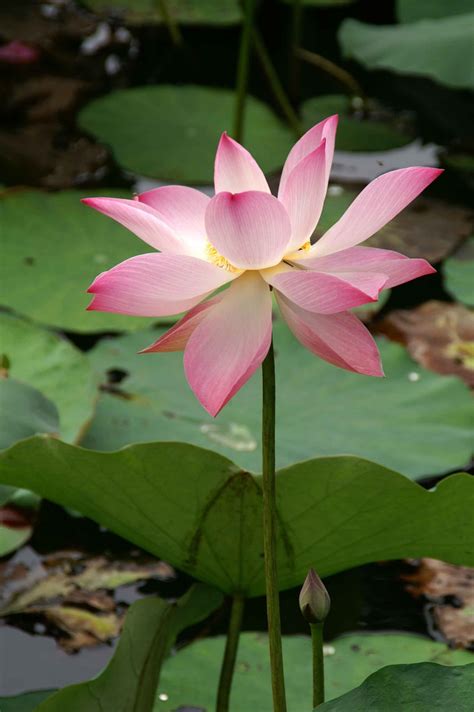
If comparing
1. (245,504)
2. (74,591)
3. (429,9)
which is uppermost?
(245,504)

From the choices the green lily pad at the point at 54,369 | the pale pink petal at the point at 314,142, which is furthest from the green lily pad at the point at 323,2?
the pale pink petal at the point at 314,142

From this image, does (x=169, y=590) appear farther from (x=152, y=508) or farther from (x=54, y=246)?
(x=54, y=246)

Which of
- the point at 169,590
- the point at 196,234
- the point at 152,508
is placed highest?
the point at 196,234

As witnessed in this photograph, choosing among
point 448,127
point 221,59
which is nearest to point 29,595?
point 448,127

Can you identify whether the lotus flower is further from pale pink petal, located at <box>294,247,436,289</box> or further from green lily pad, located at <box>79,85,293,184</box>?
green lily pad, located at <box>79,85,293,184</box>

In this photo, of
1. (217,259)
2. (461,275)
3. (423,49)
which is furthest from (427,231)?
(217,259)

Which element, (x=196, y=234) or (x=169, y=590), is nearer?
(x=196, y=234)

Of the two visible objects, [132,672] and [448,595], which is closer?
[132,672]

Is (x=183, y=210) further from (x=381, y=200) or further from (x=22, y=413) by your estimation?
(x=22, y=413)
